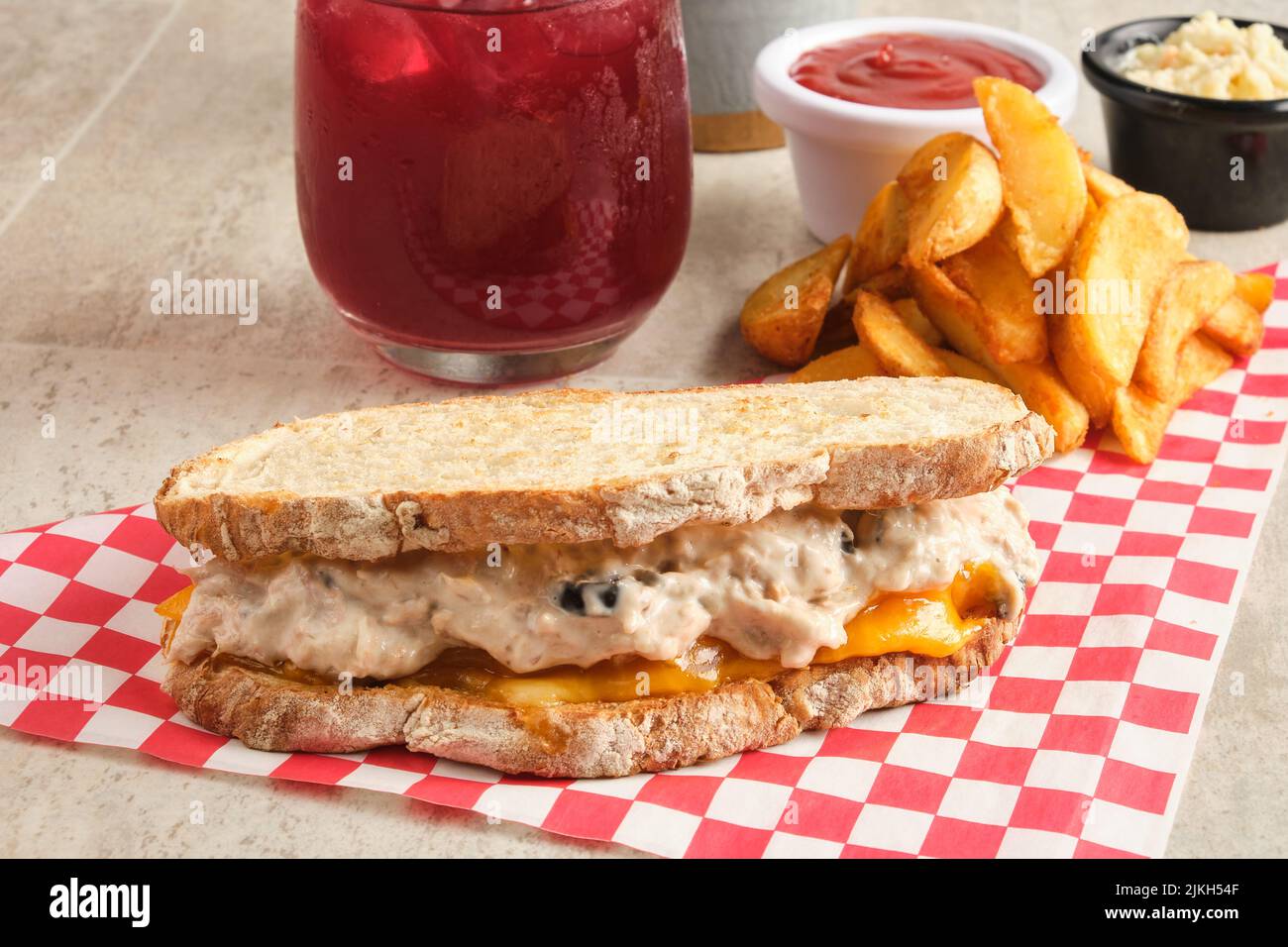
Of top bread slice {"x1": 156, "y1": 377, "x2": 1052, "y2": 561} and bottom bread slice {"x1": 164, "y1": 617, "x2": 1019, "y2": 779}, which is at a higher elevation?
top bread slice {"x1": 156, "y1": 377, "x2": 1052, "y2": 561}

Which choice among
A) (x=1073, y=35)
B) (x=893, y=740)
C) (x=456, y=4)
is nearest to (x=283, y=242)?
(x=456, y=4)

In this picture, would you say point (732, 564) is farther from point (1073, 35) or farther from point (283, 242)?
point (1073, 35)

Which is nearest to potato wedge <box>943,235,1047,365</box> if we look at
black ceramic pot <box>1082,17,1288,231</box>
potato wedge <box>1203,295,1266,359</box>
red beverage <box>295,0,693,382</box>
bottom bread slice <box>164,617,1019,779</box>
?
potato wedge <box>1203,295,1266,359</box>

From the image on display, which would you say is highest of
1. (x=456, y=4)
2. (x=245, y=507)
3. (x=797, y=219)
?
(x=456, y=4)

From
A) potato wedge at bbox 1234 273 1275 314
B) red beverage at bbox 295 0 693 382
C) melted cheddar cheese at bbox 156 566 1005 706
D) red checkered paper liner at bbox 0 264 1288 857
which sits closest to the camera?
red checkered paper liner at bbox 0 264 1288 857

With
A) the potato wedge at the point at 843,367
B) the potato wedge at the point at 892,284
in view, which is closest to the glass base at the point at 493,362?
the potato wedge at the point at 843,367

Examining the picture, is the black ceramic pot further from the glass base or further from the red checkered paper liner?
the glass base
